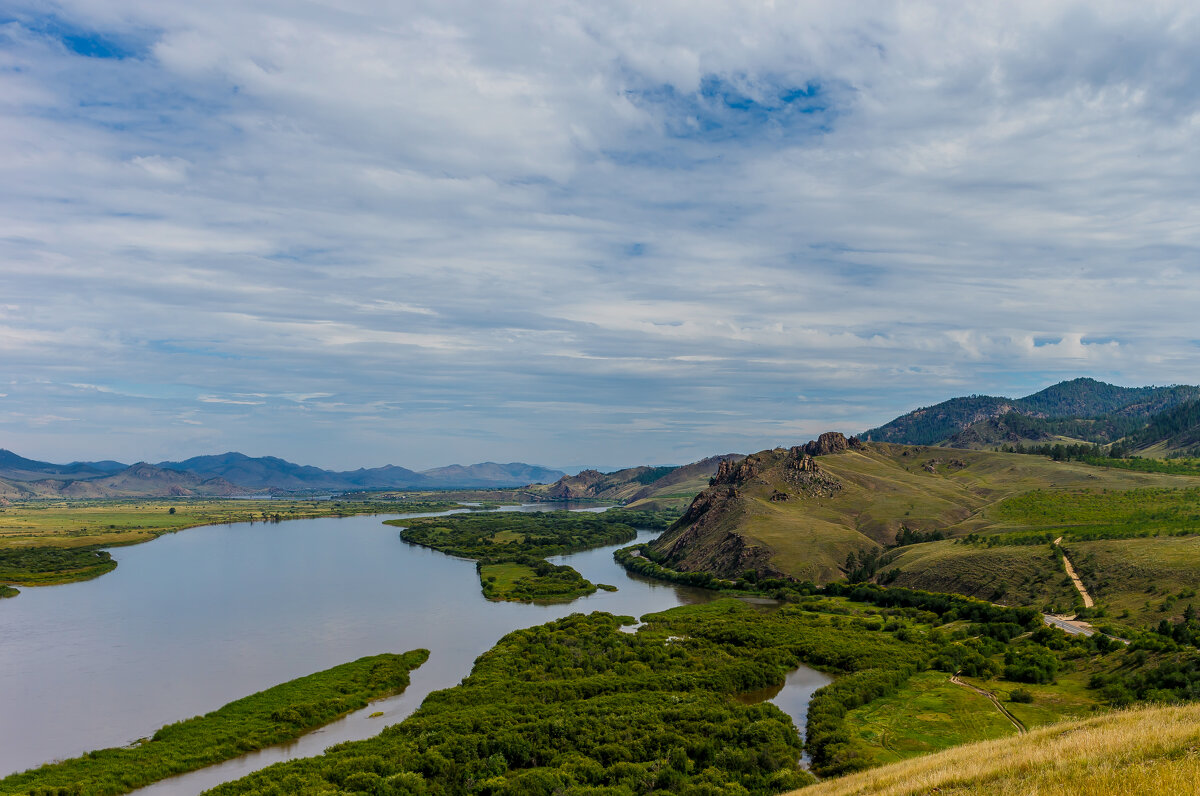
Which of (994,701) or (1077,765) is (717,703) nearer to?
(994,701)

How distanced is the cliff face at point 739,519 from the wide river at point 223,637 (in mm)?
14869

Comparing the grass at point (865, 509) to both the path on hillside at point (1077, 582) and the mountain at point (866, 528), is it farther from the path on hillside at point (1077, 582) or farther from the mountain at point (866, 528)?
the path on hillside at point (1077, 582)

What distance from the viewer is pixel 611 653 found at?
7756 centimetres

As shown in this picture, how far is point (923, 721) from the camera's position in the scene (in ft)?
193

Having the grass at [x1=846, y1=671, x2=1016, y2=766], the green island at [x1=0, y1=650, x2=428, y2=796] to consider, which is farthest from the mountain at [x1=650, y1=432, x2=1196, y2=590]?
the green island at [x1=0, y1=650, x2=428, y2=796]

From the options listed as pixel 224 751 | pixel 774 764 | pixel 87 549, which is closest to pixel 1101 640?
pixel 774 764

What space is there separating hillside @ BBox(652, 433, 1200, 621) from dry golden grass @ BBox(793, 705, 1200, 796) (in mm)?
79121

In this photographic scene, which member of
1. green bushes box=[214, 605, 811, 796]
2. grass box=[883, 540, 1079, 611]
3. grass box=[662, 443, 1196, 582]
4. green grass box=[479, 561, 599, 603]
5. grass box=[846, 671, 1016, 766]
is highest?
grass box=[662, 443, 1196, 582]

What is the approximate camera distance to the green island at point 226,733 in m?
47.8

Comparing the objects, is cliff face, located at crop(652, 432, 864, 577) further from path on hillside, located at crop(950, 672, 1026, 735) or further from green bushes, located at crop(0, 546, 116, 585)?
green bushes, located at crop(0, 546, 116, 585)

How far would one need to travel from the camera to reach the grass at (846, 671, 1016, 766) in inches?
2088

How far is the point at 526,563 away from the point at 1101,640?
116065 mm

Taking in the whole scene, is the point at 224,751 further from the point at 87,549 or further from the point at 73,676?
the point at 87,549

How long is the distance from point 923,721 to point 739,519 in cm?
10431
